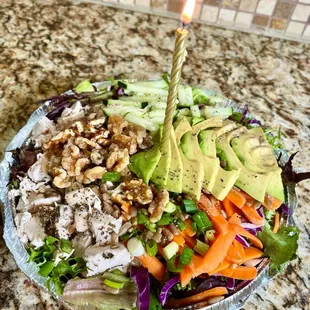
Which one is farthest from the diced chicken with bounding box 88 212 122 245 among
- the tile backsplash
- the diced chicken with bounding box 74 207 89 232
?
the tile backsplash

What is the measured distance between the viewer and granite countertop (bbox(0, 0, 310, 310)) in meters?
1.59

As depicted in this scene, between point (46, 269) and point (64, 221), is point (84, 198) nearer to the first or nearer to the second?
point (64, 221)

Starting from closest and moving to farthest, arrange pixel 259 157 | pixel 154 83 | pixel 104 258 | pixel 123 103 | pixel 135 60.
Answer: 1. pixel 104 258
2. pixel 259 157
3. pixel 123 103
4. pixel 154 83
5. pixel 135 60

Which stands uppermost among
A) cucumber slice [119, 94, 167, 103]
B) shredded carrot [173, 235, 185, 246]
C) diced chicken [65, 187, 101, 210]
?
cucumber slice [119, 94, 167, 103]

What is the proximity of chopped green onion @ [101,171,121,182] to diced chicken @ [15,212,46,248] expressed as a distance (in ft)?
0.60

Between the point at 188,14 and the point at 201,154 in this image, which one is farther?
the point at 201,154

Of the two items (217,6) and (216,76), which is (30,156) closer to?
(216,76)

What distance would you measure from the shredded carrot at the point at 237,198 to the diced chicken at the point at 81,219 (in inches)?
13.9

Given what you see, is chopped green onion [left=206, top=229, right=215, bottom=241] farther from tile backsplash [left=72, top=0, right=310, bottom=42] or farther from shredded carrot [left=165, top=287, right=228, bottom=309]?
tile backsplash [left=72, top=0, right=310, bottom=42]

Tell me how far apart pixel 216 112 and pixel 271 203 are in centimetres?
32

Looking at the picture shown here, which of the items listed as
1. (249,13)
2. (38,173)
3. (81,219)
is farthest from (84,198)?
(249,13)

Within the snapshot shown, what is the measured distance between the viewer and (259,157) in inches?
47.2

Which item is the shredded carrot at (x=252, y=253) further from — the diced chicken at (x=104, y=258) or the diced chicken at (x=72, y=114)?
the diced chicken at (x=72, y=114)

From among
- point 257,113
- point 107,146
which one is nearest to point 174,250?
point 107,146
